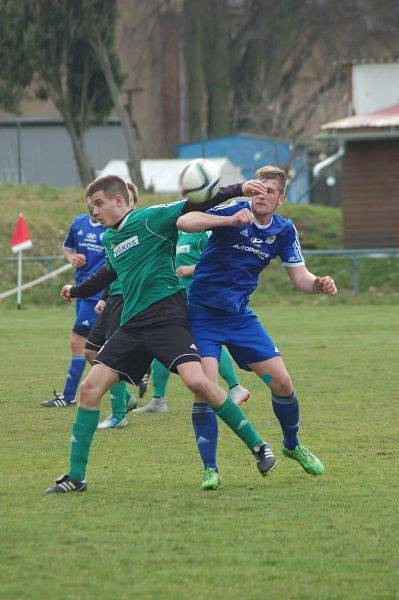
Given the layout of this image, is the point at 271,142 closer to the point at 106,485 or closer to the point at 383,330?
the point at 383,330

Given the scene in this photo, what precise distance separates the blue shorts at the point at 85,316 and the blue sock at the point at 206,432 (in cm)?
393

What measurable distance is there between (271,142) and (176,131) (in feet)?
35.1

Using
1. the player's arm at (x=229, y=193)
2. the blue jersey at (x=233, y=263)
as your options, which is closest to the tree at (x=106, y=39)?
the blue jersey at (x=233, y=263)

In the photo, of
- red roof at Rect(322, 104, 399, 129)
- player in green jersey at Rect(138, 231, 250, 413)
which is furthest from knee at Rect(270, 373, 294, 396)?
red roof at Rect(322, 104, 399, 129)

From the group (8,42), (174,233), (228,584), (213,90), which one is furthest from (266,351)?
(213,90)

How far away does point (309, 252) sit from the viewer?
2692 cm

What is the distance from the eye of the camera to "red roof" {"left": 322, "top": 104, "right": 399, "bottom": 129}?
29.1 meters

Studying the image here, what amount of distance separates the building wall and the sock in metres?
22.0

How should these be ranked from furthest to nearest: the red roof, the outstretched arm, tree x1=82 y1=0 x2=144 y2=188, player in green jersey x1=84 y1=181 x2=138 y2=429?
tree x1=82 y1=0 x2=144 y2=188, the red roof, player in green jersey x1=84 y1=181 x2=138 y2=429, the outstretched arm

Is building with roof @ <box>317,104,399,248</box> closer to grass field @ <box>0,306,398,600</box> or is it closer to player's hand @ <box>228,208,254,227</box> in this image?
grass field @ <box>0,306,398,600</box>

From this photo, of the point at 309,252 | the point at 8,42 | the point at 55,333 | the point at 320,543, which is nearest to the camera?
the point at 320,543

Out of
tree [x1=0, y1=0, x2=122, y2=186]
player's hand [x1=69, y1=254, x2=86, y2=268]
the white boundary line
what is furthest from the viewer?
tree [x1=0, y1=0, x2=122, y2=186]

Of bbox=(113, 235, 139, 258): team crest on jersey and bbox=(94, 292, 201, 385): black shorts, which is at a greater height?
bbox=(113, 235, 139, 258): team crest on jersey

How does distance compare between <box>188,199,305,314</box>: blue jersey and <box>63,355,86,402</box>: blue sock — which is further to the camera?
<box>63,355,86,402</box>: blue sock
